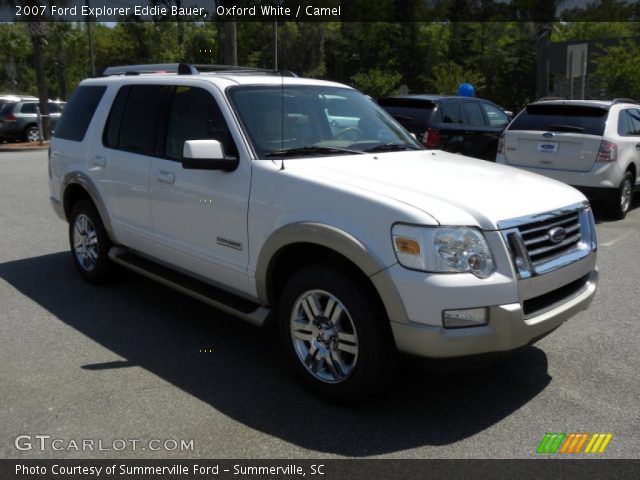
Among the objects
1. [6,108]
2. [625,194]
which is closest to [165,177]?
[625,194]

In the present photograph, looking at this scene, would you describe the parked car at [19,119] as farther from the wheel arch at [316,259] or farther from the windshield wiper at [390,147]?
the wheel arch at [316,259]

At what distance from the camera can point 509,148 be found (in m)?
9.78

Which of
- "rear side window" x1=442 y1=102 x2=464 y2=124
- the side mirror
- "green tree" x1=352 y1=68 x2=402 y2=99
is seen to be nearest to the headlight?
the side mirror

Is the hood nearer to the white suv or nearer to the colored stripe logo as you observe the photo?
the white suv

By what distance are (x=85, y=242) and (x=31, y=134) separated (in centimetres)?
2195

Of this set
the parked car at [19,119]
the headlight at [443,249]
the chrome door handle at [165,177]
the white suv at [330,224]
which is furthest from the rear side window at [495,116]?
the parked car at [19,119]

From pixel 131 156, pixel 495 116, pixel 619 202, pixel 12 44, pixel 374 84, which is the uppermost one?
pixel 12 44

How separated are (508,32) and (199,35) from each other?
30.5m

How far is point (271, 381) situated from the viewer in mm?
4086

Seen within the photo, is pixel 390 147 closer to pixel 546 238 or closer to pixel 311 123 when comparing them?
pixel 311 123

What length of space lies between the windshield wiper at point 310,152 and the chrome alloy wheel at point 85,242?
2.45 meters

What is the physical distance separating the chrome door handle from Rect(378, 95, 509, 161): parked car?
21.9 ft

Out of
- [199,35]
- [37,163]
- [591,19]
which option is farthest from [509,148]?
[591,19]

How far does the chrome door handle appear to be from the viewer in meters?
4.70
